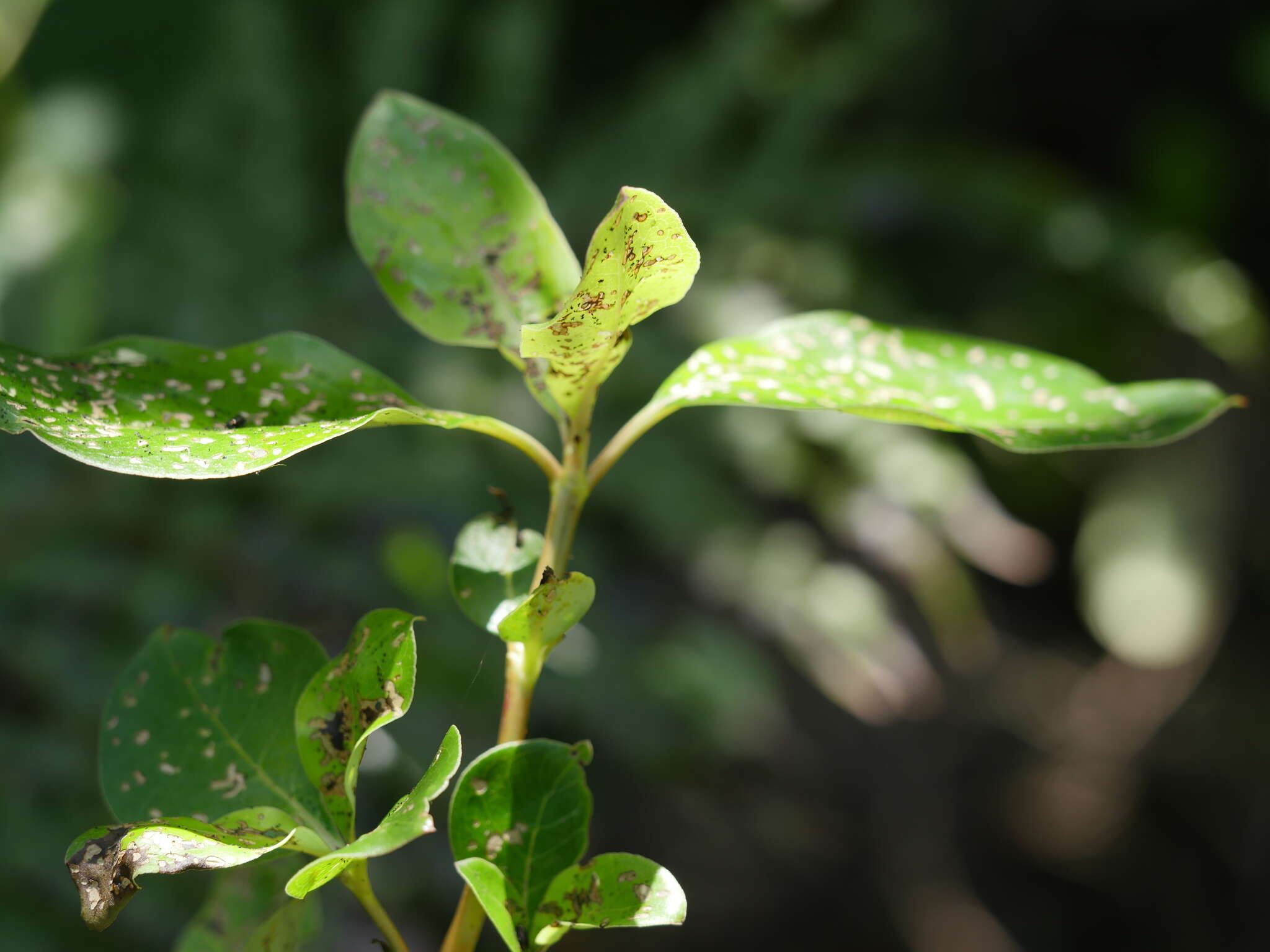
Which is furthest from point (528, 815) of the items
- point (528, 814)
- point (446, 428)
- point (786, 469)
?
point (786, 469)

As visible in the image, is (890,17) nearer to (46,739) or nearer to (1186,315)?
(1186,315)

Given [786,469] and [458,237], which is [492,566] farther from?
[786,469]

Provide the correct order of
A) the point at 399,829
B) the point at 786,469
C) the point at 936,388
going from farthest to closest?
the point at 786,469 < the point at 936,388 < the point at 399,829

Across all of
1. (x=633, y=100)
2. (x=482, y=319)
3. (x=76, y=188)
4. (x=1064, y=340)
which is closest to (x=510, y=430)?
(x=482, y=319)

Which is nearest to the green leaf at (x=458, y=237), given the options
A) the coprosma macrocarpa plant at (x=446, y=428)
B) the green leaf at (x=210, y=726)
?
the coprosma macrocarpa plant at (x=446, y=428)

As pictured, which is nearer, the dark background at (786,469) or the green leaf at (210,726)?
the green leaf at (210,726)

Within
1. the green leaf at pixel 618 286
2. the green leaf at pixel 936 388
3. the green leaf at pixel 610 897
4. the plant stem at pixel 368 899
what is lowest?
the plant stem at pixel 368 899

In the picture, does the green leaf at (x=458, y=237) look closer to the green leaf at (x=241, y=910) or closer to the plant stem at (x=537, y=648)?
the plant stem at (x=537, y=648)

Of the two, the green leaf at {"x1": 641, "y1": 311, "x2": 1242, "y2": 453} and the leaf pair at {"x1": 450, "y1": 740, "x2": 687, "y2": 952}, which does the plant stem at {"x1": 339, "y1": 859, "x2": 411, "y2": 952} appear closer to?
the leaf pair at {"x1": 450, "y1": 740, "x2": 687, "y2": 952}

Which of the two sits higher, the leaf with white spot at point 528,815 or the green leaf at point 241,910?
the leaf with white spot at point 528,815
